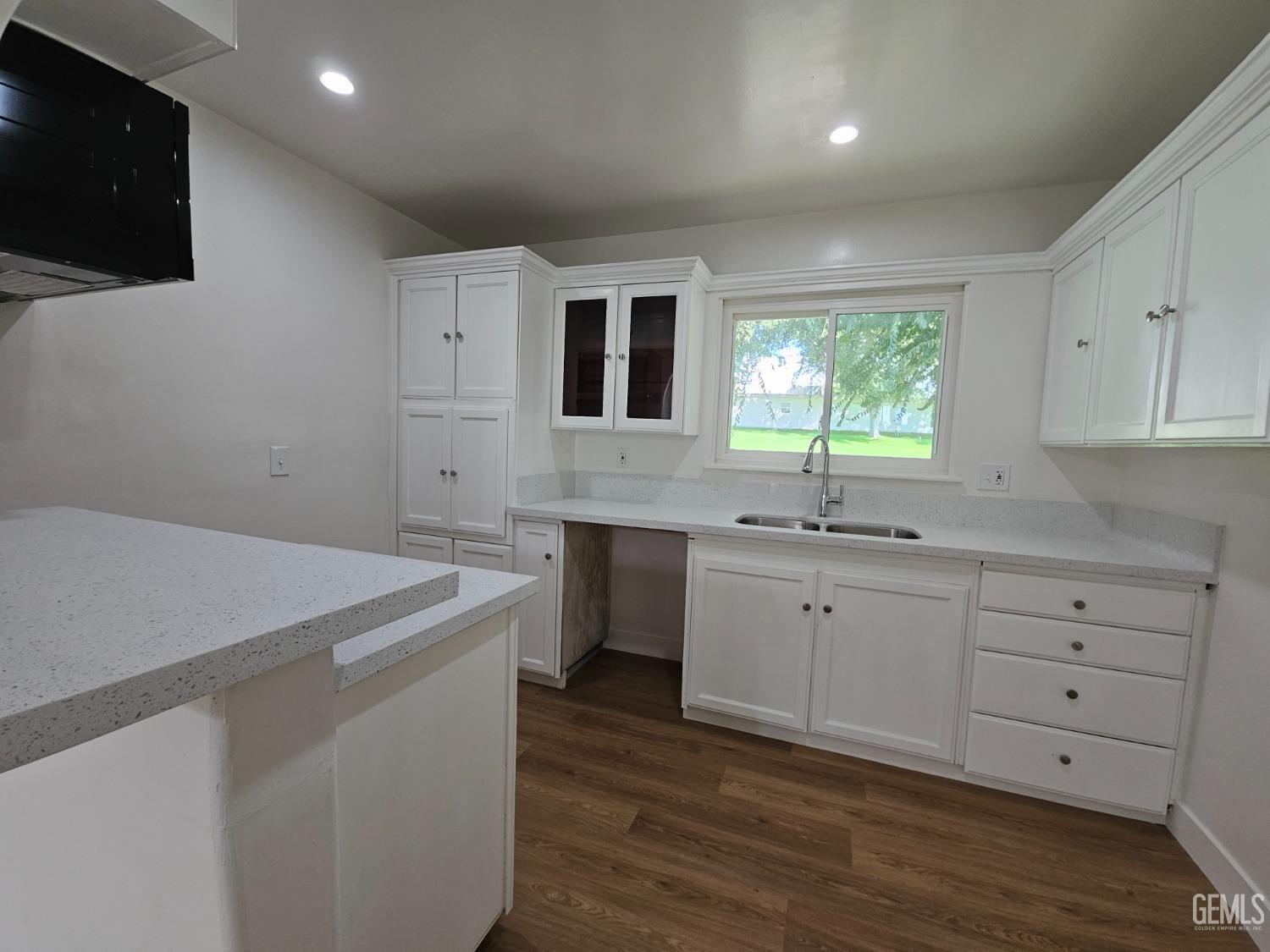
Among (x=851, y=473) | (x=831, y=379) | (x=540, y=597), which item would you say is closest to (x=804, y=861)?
(x=540, y=597)

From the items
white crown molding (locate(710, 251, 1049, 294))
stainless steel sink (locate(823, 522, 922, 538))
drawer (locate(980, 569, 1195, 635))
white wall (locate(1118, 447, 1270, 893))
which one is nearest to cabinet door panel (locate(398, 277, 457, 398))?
white crown molding (locate(710, 251, 1049, 294))

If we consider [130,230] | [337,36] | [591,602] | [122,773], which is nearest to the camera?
[122,773]

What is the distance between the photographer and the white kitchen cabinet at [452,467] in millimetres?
2553

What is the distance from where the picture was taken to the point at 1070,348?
201 centimetres

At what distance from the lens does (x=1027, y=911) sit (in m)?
1.39

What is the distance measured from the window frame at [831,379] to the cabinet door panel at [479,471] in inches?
45.2

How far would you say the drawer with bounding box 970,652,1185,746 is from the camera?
1.66m

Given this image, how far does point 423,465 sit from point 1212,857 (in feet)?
10.8

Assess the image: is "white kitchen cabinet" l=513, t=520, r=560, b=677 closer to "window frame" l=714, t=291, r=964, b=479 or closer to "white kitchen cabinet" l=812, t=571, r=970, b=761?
"window frame" l=714, t=291, r=964, b=479

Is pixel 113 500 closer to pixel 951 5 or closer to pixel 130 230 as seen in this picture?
pixel 130 230

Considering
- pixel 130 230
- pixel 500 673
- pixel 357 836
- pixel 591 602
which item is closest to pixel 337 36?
pixel 130 230

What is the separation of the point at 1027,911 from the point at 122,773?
2044 mm

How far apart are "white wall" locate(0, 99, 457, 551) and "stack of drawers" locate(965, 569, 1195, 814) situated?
286 cm

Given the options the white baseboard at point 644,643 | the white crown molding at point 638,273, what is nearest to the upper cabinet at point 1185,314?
the white crown molding at point 638,273
